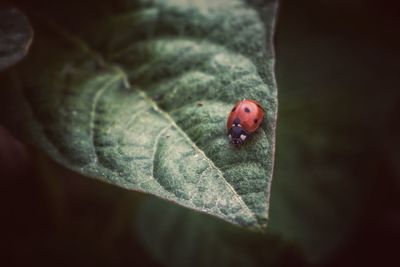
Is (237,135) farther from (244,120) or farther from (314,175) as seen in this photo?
(314,175)

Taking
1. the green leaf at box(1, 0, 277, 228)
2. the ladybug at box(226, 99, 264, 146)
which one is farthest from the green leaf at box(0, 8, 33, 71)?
the ladybug at box(226, 99, 264, 146)

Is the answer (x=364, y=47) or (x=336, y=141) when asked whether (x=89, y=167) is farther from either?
(x=364, y=47)

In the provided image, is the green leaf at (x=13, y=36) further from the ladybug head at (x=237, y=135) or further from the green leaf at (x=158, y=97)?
the ladybug head at (x=237, y=135)

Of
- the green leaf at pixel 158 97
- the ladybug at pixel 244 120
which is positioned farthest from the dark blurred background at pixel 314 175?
the ladybug at pixel 244 120

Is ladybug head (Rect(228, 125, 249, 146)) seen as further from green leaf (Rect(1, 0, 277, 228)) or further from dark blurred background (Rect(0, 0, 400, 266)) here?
dark blurred background (Rect(0, 0, 400, 266))

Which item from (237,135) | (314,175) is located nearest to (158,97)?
(237,135)

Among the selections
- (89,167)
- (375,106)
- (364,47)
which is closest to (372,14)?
(364,47)
